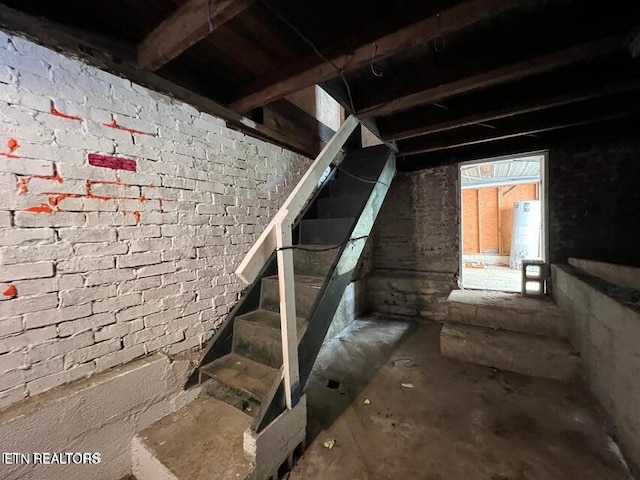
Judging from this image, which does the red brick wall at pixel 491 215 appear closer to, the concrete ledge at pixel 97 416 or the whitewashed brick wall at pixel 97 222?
the whitewashed brick wall at pixel 97 222

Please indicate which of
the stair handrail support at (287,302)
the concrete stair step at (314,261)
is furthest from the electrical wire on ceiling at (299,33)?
the concrete stair step at (314,261)

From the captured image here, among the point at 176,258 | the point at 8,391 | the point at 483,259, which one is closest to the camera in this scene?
the point at 8,391

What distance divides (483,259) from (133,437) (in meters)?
9.37

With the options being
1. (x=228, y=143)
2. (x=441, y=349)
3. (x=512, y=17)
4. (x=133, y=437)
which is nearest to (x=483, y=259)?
(x=441, y=349)

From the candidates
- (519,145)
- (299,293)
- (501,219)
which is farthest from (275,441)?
(501,219)

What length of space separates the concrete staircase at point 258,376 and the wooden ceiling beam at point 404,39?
1.08 meters

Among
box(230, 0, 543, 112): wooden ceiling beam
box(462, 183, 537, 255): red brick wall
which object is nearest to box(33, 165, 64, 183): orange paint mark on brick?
box(230, 0, 543, 112): wooden ceiling beam

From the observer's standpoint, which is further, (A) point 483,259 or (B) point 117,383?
(A) point 483,259

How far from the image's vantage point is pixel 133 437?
4.87 ft

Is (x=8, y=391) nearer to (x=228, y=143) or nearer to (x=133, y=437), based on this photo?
(x=133, y=437)

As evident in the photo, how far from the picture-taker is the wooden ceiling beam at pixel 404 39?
3.73ft

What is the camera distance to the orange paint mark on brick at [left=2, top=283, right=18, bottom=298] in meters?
1.13

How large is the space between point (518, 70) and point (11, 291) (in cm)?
300

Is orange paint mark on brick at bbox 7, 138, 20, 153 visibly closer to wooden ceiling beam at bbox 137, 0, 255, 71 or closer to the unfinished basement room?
the unfinished basement room
